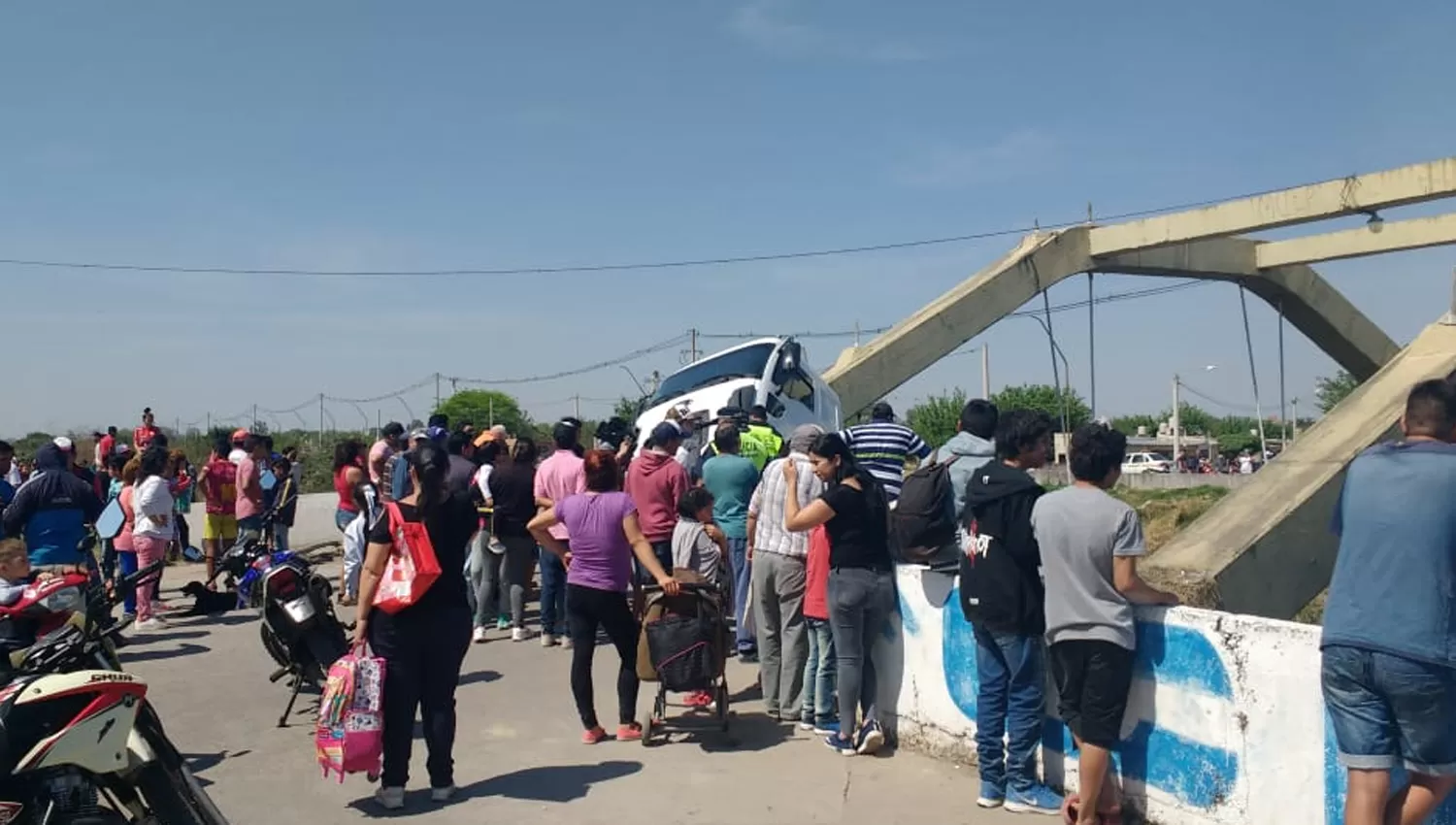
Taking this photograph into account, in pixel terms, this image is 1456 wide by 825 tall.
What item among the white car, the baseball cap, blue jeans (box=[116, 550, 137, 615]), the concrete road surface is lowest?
the concrete road surface

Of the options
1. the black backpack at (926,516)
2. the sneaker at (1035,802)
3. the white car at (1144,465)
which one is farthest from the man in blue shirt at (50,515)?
the white car at (1144,465)

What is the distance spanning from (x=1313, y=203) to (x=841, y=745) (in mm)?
10740

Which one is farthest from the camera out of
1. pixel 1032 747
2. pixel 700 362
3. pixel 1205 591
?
pixel 700 362

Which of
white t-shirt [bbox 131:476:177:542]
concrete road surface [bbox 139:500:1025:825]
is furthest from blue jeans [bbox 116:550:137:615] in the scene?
concrete road surface [bbox 139:500:1025:825]

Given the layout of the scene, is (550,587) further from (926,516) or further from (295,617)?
(926,516)

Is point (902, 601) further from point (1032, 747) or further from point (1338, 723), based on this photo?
point (1338, 723)

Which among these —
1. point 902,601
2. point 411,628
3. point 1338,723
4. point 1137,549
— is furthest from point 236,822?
point 1338,723

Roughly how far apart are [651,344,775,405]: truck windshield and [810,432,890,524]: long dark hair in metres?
8.65

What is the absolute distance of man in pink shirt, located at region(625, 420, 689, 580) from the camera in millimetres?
8219

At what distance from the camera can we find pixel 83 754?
4027 millimetres

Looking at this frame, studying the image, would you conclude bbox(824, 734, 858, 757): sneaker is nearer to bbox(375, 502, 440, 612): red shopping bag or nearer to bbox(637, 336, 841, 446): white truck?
bbox(375, 502, 440, 612): red shopping bag

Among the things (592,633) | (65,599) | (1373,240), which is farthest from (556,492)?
(1373,240)

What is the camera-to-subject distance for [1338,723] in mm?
4047

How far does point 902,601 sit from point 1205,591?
346 centimetres
